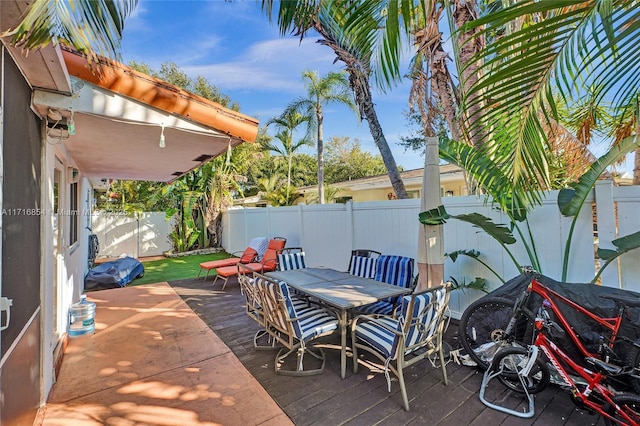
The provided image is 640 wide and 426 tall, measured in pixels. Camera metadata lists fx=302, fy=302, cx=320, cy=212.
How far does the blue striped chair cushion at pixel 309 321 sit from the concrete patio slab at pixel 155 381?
695 mm

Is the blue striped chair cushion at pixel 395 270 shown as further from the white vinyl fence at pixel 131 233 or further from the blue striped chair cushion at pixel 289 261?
the white vinyl fence at pixel 131 233

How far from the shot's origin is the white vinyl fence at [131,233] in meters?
12.2

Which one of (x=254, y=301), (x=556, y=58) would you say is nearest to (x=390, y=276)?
(x=254, y=301)

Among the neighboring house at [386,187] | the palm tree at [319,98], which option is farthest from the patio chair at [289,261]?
the palm tree at [319,98]

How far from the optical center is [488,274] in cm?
444

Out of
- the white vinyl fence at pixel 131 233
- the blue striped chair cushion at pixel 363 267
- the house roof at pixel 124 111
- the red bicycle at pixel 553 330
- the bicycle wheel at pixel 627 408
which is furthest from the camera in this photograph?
the white vinyl fence at pixel 131 233

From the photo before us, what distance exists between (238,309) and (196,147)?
312cm

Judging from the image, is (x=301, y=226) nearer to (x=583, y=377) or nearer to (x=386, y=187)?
(x=583, y=377)

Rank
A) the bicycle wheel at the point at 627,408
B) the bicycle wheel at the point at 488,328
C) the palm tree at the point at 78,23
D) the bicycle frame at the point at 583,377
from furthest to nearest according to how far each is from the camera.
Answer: the bicycle wheel at the point at 488,328, the bicycle frame at the point at 583,377, the bicycle wheel at the point at 627,408, the palm tree at the point at 78,23

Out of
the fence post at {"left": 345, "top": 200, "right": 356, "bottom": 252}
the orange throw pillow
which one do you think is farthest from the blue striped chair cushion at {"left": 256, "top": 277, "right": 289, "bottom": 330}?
the orange throw pillow

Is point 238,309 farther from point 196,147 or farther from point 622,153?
point 622,153

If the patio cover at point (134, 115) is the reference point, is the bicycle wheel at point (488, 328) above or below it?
below

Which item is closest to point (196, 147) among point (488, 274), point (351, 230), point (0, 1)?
point (0, 1)

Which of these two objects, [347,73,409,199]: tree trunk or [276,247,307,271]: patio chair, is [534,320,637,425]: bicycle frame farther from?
[347,73,409,199]: tree trunk
